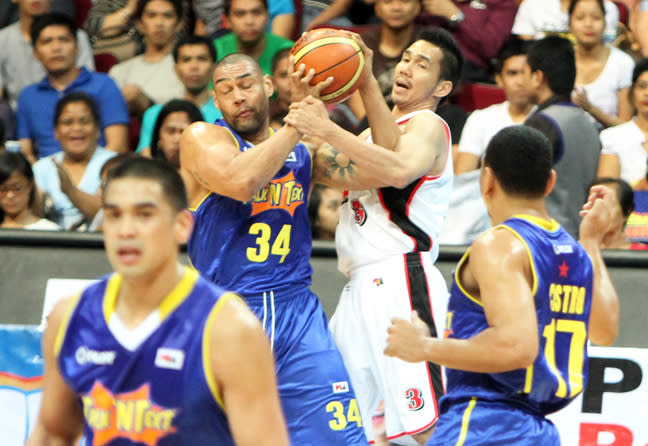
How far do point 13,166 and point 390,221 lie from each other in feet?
9.67

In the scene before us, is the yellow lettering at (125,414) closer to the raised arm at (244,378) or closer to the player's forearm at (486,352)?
the raised arm at (244,378)

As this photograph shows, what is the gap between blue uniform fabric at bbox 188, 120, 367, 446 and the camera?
4.59m

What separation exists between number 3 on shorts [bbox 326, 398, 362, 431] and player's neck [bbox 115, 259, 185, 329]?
1811mm

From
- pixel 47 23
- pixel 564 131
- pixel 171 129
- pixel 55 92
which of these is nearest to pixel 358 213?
pixel 564 131

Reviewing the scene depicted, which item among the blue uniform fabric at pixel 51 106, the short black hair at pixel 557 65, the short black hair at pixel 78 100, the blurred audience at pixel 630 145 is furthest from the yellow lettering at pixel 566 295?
the blue uniform fabric at pixel 51 106

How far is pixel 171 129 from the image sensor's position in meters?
7.24

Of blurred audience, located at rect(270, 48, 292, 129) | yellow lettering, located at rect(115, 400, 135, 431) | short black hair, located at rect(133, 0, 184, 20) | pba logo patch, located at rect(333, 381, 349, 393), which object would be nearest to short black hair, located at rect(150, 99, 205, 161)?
blurred audience, located at rect(270, 48, 292, 129)

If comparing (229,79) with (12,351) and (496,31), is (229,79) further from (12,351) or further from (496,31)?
(496,31)

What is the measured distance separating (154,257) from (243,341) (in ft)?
1.11

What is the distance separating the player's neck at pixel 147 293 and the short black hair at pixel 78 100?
189 inches

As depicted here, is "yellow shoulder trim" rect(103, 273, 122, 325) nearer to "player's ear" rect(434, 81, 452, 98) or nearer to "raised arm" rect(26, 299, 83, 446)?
"raised arm" rect(26, 299, 83, 446)

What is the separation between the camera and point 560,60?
672 centimetres

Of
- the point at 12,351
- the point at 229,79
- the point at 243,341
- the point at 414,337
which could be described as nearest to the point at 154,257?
the point at 243,341

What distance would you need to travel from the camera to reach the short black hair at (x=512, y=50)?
7.89 m
